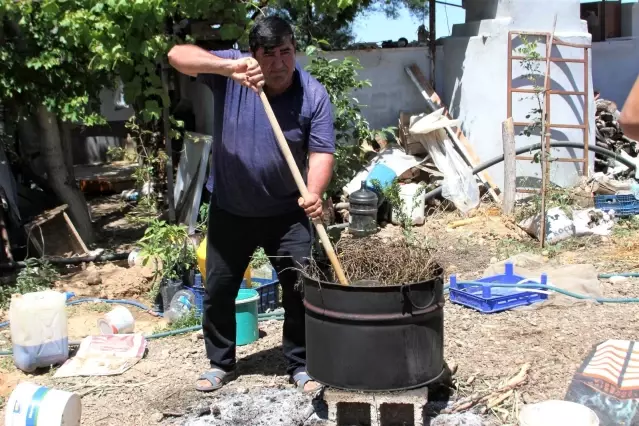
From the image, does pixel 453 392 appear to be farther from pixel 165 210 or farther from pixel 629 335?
pixel 165 210

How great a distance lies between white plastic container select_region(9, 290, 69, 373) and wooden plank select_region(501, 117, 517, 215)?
5.13 metres

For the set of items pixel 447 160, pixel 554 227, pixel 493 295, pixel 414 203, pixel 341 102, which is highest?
pixel 341 102

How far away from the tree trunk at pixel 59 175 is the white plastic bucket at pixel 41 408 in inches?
182

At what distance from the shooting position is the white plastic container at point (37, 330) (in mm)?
4457

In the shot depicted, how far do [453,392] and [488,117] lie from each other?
630 cm

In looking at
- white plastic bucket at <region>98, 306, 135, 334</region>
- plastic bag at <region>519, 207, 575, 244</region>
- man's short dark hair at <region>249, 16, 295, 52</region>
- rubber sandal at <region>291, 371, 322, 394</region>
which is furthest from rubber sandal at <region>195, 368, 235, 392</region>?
plastic bag at <region>519, 207, 575, 244</region>

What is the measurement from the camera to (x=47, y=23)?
712 cm

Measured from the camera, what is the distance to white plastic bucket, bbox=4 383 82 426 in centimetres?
340

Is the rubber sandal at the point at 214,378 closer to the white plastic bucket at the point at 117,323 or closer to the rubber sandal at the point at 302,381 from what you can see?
the rubber sandal at the point at 302,381

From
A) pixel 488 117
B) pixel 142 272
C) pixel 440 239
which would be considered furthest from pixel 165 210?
pixel 488 117

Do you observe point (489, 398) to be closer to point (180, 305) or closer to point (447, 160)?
point (180, 305)

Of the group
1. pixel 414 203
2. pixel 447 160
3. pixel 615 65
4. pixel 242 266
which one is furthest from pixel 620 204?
pixel 242 266

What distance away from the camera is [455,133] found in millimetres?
9594

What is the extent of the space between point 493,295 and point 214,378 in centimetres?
225
